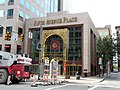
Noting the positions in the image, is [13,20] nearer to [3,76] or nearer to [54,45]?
[54,45]

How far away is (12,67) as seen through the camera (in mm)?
22156

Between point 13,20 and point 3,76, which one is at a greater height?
point 13,20

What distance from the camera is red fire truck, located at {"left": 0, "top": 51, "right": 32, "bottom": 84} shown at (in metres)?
21.8

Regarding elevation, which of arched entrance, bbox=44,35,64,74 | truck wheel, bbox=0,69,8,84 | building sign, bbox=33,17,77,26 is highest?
building sign, bbox=33,17,77,26

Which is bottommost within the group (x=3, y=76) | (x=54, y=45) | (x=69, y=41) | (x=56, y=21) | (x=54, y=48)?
(x=3, y=76)

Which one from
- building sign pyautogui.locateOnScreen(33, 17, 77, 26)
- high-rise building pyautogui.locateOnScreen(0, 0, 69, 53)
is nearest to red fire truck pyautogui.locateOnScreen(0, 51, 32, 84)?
high-rise building pyautogui.locateOnScreen(0, 0, 69, 53)

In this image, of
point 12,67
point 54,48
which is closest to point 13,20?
point 54,48

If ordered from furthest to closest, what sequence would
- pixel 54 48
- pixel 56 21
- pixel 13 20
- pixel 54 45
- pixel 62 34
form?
pixel 13 20 < pixel 56 21 < pixel 54 45 < pixel 54 48 < pixel 62 34

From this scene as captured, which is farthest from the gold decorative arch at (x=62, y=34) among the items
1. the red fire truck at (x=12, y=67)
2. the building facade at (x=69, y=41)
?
the red fire truck at (x=12, y=67)

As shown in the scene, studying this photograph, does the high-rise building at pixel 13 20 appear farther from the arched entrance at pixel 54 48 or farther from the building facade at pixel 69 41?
the arched entrance at pixel 54 48

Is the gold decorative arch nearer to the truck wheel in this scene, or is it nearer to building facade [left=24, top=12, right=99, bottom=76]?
building facade [left=24, top=12, right=99, bottom=76]

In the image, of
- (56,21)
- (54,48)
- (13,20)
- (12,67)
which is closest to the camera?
(12,67)

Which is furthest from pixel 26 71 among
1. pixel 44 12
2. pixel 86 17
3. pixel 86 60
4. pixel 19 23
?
pixel 44 12

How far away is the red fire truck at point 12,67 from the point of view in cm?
2184
